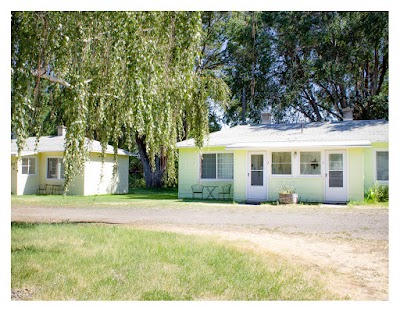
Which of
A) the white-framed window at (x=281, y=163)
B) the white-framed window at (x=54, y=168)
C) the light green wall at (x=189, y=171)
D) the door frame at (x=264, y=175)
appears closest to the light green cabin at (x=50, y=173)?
the white-framed window at (x=54, y=168)

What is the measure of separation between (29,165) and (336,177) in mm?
11315

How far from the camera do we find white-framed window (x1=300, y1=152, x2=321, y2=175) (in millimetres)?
12178

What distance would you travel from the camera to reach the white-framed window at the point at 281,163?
12398 millimetres

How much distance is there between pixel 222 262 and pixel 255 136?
9652 millimetres

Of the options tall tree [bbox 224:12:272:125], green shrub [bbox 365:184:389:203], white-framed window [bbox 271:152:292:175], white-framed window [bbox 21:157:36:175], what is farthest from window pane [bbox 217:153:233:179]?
white-framed window [bbox 21:157:36:175]

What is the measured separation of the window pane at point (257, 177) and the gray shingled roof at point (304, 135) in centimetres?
92

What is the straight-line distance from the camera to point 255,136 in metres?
14.1

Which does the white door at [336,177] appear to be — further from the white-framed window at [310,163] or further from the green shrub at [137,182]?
the green shrub at [137,182]

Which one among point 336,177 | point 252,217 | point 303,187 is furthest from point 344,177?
point 252,217

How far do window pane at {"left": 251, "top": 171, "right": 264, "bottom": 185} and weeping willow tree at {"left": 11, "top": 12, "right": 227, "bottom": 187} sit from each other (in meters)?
7.86

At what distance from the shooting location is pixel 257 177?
41.3 feet

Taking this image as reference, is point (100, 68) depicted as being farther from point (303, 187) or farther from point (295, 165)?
point (303, 187)
